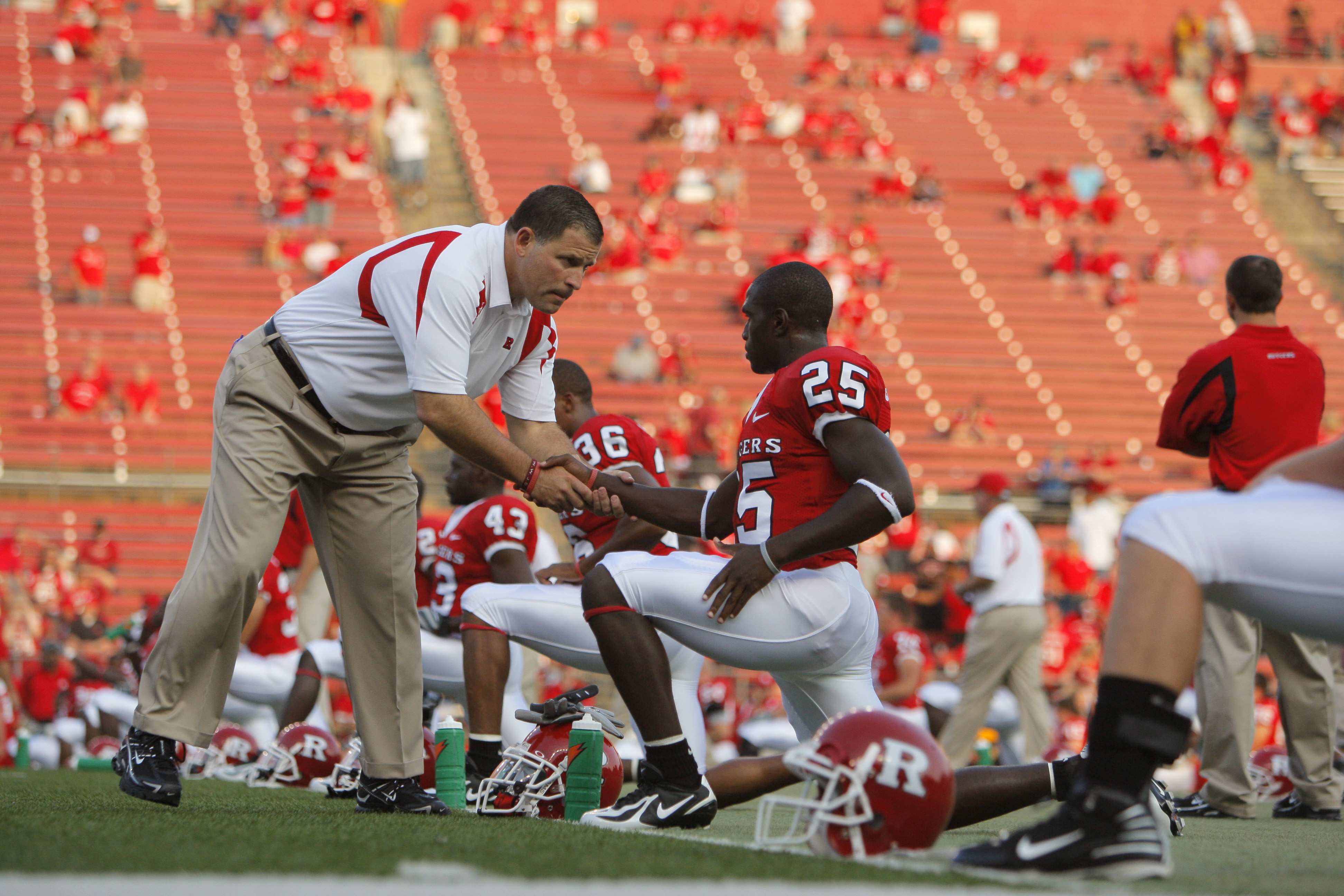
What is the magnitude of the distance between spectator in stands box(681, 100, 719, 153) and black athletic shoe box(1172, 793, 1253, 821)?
1991 centimetres

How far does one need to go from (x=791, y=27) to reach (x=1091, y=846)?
27334mm

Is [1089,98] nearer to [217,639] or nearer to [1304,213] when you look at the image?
[1304,213]

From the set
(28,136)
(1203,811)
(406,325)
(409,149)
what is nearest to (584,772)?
(406,325)

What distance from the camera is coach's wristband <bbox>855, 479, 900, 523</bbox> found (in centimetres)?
395

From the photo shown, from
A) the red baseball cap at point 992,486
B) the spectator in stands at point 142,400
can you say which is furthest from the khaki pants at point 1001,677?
the spectator in stands at point 142,400

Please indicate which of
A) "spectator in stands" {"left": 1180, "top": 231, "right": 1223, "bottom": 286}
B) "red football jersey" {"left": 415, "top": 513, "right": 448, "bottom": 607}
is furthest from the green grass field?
"spectator in stands" {"left": 1180, "top": 231, "right": 1223, "bottom": 286}

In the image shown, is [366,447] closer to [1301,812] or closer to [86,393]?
[1301,812]

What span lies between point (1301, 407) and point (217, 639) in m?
4.00

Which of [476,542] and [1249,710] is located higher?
[476,542]

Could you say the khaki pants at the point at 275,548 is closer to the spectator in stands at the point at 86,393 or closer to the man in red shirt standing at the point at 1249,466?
the man in red shirt standing at the point at 1249,466

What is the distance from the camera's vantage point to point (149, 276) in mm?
19250

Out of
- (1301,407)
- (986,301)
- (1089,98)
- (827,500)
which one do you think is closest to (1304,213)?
(1089,98)

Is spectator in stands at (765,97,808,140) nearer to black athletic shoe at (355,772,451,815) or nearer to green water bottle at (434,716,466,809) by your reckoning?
green water bottle at (434,716,466,809)

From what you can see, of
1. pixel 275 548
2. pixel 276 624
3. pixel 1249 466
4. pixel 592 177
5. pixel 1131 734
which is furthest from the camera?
pixel 592 177
